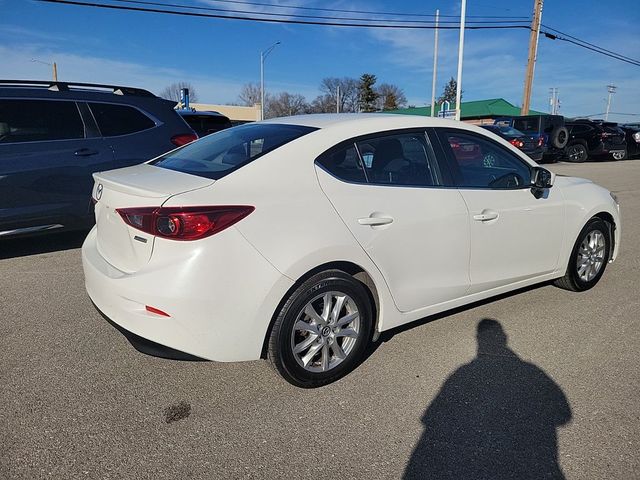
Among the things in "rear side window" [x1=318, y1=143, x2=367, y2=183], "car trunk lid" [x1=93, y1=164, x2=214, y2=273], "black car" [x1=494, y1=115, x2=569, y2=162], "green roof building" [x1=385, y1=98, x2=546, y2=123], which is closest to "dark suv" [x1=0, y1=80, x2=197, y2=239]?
"car trunk lid" [x1=93, y1=164, x2=214, y2=273]

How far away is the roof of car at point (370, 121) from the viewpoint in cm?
321

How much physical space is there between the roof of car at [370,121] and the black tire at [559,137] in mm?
18453

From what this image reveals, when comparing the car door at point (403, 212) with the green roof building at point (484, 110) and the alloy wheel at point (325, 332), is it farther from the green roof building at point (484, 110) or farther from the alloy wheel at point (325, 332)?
the green roof building at point (484, 110)

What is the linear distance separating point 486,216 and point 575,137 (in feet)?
69.8

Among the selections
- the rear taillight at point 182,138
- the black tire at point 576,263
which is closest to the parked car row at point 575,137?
the black tire at point 576,263

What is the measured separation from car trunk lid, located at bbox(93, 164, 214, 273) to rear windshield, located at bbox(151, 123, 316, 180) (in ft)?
0.45

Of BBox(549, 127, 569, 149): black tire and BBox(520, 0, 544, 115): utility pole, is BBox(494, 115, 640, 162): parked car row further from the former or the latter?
BBox(520, 0, 544, 115): utility pole

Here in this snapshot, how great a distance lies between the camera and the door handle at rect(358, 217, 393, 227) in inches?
113

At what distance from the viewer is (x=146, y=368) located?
122 inches

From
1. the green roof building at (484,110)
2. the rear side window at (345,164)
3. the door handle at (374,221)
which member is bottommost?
the door handle at (374,221)

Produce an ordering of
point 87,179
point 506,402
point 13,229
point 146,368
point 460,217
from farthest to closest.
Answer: point 87,179
point 13,229
point 460,217
point 146,368
point 506,402

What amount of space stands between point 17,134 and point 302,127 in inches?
139

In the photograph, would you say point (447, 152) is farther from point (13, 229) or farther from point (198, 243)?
point (13, 229)

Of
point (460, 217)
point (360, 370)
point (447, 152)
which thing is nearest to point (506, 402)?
point (360, 370)
